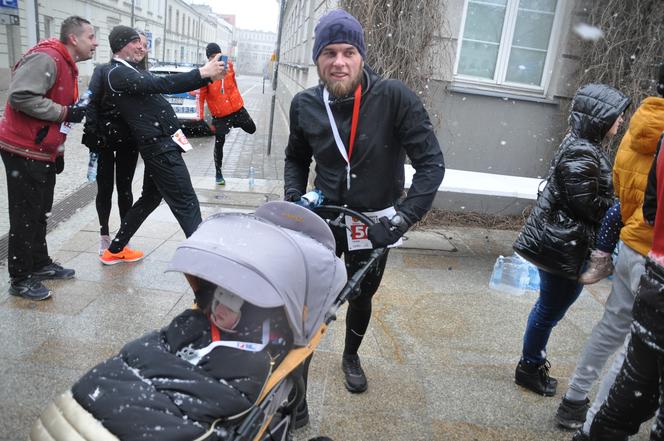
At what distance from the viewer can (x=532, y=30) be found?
672cm

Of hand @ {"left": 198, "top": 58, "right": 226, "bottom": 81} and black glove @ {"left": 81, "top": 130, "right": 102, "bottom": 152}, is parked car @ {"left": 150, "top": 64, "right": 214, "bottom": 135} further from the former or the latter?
hand @ {"left": 198, "top": 58, "right": 226, "bottom": 81}

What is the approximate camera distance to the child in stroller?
1.57 meters

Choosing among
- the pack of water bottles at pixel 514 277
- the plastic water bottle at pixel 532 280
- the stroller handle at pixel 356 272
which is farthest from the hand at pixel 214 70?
the plastic water bottle at pixel 532 280

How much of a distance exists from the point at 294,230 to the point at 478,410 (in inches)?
68.0

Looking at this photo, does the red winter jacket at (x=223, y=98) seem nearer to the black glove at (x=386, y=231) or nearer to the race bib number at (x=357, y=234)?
the race bib number at (x=357, y=234)

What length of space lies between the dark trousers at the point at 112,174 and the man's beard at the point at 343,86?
8.85 ft

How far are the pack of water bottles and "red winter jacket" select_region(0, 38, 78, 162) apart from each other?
4.08 metres

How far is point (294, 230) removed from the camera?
2.26 metres

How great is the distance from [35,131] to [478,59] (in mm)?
5438

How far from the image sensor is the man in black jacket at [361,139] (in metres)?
2.56

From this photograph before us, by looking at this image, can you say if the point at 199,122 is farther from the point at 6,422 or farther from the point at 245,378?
the point at 245,378

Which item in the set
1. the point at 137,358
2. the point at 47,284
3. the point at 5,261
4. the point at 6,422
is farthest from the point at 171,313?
the point at 137,358

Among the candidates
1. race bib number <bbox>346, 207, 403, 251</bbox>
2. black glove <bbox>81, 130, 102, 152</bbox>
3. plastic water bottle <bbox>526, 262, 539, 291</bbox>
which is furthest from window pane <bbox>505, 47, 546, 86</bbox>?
black glove <bbox>81, 130, 102, 152</bbox>

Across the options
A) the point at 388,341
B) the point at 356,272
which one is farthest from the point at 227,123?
the point at 356,272
